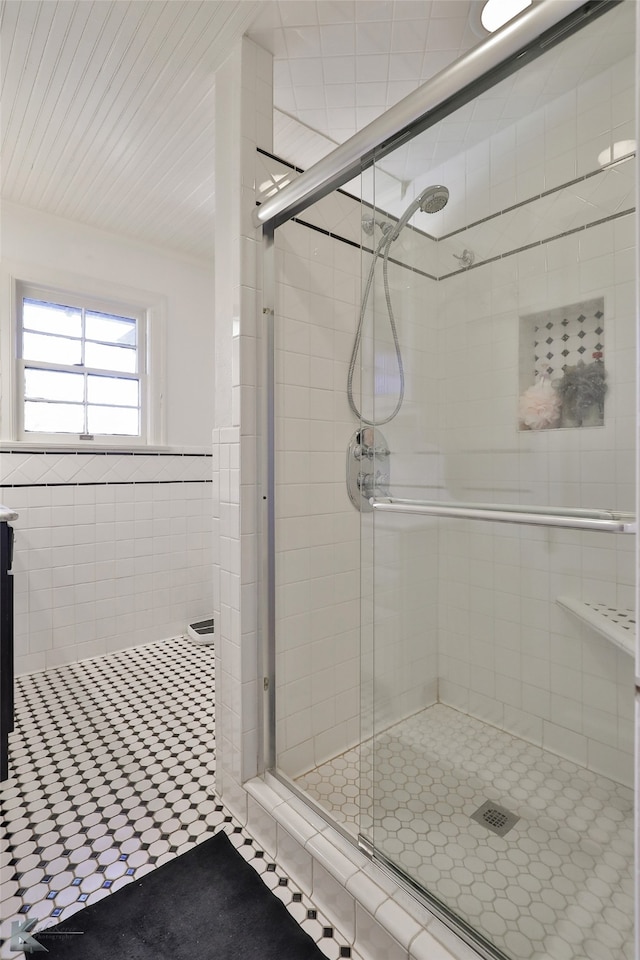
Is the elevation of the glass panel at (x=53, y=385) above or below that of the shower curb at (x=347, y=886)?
above

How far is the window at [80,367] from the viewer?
2.53 metres

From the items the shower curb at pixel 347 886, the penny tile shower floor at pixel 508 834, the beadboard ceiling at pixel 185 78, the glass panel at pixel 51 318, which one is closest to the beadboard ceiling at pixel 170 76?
the beadboard ceiling at pixel 185 78

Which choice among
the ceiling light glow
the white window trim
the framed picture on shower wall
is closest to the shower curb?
the framed picture on shower wall

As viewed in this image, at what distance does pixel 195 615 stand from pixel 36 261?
7.33ft

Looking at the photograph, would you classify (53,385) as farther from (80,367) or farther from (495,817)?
(495,817)

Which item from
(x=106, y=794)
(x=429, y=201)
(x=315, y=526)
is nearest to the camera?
(x=429, y=201)

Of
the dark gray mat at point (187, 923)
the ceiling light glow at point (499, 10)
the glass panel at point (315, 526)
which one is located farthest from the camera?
the glass panel at point (315, 526)

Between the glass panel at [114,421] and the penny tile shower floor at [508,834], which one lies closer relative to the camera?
the penny tile shower floor at [508,834]

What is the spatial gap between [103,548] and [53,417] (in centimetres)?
79

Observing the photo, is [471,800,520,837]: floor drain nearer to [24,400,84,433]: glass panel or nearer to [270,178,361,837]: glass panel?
[270,178,361,837]: glass panel

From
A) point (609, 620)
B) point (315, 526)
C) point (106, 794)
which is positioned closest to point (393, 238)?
point (315, 526)

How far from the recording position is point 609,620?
1.00 metres

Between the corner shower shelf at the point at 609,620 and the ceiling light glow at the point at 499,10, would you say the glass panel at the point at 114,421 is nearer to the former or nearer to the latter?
the ceiling light glow at the point at 499,10

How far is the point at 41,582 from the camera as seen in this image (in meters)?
Answer: 2.47
